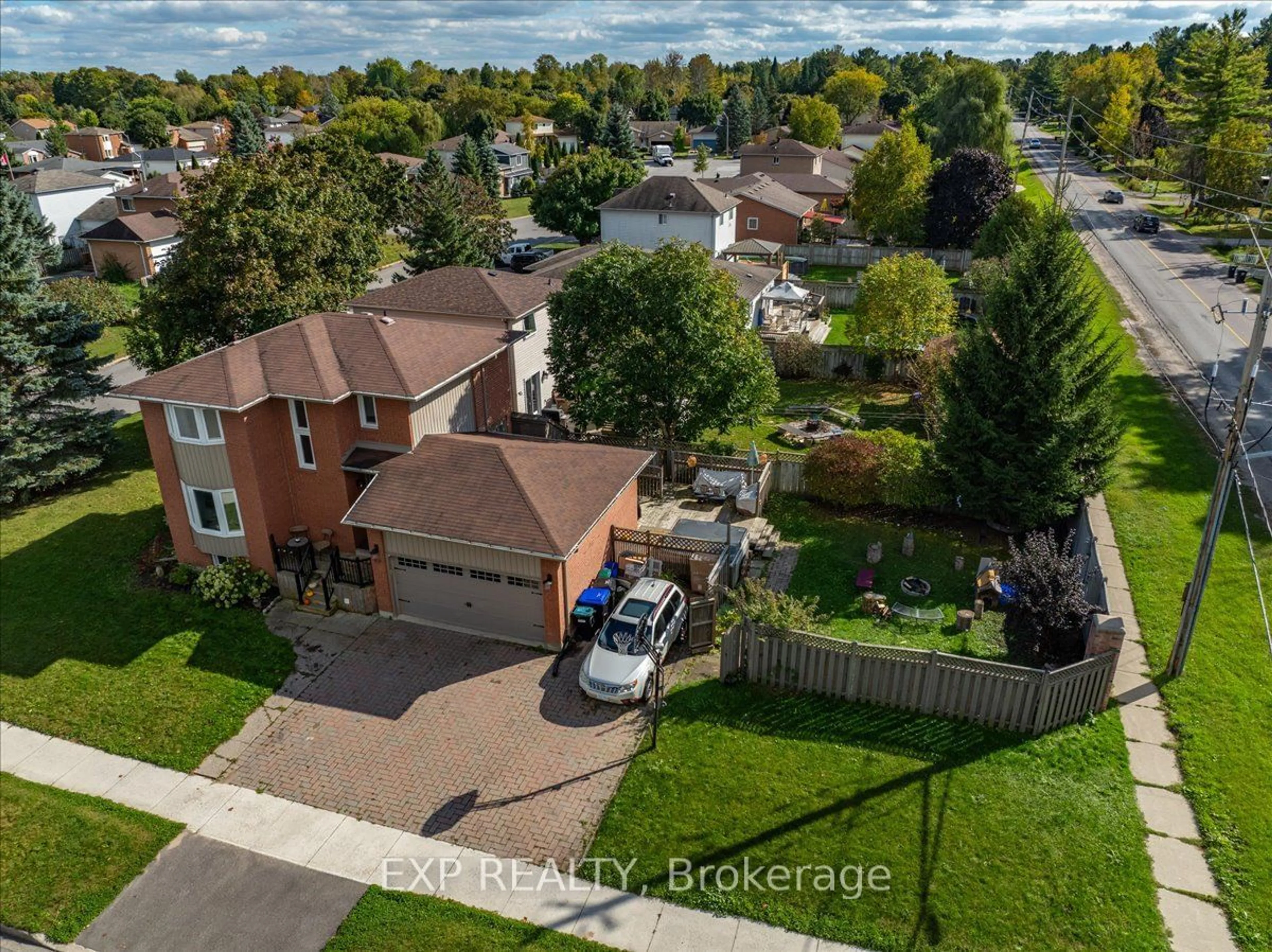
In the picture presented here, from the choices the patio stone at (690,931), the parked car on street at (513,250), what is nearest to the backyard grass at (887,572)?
the patio stone at (690,931)

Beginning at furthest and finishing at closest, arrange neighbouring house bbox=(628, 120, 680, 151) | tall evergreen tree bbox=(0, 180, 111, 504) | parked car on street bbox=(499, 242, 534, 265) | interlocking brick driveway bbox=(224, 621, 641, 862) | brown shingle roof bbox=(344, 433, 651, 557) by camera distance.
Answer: neighbouring house bbox=(628, 120, 680, 151) < parked car on street bbox=(499, 242, 534, 265) < tall evergreen tree bbox=(0, 180, 111, 504) < brown shingle roof bbox=(344, 433, 651, 557) < interlocking brick driveway bbox=(224, 621, 641, 862)

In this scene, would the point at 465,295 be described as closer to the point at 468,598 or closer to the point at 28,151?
the point at 468,598

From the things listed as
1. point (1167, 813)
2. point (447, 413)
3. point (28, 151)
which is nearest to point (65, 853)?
point (447, 413)

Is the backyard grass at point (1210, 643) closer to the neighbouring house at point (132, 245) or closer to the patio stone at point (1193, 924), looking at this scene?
the patio stone at point (1193, 924)

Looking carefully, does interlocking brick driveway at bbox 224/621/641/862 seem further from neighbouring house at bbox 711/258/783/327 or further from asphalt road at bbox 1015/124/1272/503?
neighbouring house at bbox 711/258/783/327

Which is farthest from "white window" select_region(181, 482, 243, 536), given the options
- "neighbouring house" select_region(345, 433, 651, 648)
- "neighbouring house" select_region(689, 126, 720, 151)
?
"neighbouring house" select_region(689, 126, 720, 151)
